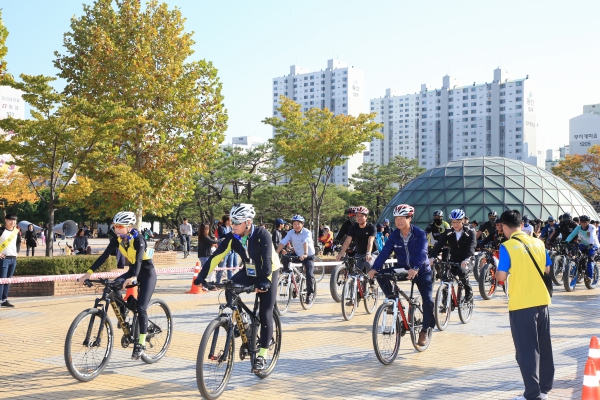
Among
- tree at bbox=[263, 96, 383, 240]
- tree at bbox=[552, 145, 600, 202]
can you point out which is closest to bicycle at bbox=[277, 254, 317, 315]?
tree at bbox=[263, 96, 383, 240]

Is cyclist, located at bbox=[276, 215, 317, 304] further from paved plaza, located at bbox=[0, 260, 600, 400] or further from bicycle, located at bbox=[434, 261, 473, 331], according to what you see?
bicycle, located at bbox=[434, 261, 473, 331]

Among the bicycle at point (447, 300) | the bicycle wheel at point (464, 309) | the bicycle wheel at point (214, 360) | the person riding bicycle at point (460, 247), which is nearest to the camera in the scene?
the bicycle wheel at point (214, 360)

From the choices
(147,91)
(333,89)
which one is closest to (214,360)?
(147,91)

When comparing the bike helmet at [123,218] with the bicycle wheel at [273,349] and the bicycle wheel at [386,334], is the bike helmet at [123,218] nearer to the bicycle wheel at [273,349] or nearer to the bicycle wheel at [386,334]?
the bicycle wheel at [273,349]

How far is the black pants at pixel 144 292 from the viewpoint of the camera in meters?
7.81

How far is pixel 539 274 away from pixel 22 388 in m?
5.07

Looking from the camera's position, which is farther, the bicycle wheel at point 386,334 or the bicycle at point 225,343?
the bicycle wheel at point 386,334

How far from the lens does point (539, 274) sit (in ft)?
20.2

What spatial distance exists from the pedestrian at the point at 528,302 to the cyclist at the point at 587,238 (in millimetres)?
11919

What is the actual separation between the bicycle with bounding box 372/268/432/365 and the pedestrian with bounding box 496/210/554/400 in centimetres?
208

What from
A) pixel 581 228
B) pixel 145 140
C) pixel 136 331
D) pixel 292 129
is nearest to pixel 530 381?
pixel 136 331

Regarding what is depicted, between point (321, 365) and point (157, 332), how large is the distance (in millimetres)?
1996

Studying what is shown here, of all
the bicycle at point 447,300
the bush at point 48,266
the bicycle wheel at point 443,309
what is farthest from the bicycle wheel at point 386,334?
the bush at point 48,266

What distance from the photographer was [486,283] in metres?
15.5
